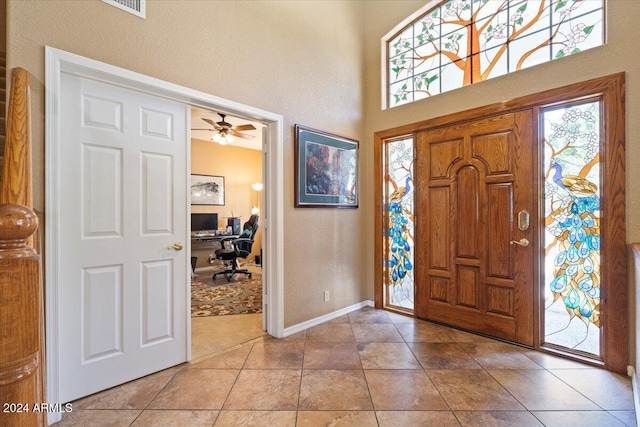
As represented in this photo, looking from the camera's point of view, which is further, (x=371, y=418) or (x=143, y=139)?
(x=143, y=139)

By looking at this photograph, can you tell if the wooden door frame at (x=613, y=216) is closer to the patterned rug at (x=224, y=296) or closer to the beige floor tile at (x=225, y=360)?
the beige floor tile at (x=225, y=360)

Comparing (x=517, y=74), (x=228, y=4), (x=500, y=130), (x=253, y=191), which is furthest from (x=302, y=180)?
(x=253, y=191)

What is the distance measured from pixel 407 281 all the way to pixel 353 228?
0.90 meters

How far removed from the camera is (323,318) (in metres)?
3.28

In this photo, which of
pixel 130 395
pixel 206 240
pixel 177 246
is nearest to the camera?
pixel 130 395

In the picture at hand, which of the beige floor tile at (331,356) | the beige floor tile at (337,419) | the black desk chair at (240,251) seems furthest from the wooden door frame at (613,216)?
the black desk chair at (240,251)

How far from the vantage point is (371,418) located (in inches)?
68.0

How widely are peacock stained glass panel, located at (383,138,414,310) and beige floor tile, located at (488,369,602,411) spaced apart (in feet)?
4.59

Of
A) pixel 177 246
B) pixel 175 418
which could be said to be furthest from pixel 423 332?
pixel 177 246

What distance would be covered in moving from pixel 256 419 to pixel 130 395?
910mm

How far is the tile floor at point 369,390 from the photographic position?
1.73 meters

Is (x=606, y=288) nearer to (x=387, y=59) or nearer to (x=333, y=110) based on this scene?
(x=333, y=110)

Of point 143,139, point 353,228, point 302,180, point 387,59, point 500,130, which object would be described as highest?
point 387,59

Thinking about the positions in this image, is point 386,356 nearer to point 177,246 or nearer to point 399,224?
point 399,224
